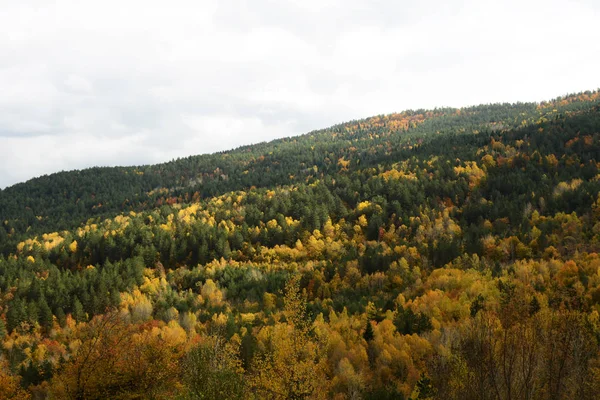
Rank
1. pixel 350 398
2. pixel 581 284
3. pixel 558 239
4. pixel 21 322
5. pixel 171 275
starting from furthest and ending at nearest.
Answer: pixel 171 275, pixel 558 239, pixel 21 322, pixel 581 284, pixel 350 398

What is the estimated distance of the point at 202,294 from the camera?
120438mm

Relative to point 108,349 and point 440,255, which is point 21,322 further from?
point 440,255

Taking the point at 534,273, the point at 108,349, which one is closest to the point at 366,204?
the point at 534,273

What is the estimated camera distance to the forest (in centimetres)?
3078

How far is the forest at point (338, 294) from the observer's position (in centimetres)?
3078

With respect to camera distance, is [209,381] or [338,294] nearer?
[209,381]

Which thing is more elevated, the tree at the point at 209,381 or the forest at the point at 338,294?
the tree at the point at 209,381

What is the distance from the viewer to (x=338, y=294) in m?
A: 113

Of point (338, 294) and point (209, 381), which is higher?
point (209, 381)

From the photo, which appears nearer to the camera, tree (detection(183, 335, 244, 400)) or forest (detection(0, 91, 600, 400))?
tree (detection(183, 335, 244, 400))

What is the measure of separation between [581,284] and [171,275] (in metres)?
125

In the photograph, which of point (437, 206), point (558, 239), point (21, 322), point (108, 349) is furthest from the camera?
point (437, 206)

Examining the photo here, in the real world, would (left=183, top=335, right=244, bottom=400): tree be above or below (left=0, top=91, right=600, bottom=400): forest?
above

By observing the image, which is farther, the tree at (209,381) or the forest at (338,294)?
the forest at (338,294)
